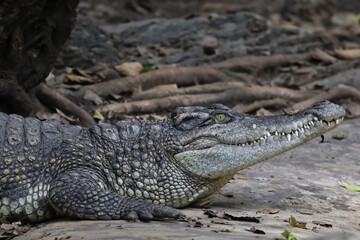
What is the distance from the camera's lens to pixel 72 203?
5324 millimetres

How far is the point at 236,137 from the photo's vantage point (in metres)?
5.84

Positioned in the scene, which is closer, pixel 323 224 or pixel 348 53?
pixel 323 224

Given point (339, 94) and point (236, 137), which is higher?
point (339, 94)

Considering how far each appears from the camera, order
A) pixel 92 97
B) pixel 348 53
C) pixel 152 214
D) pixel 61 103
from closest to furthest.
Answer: pixel 152 214 → pixel 61 103 → pixel 92 97 → pixel 348 53

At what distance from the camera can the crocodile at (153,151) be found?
18.5 feet

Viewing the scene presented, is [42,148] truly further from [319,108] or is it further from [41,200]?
[319,108]

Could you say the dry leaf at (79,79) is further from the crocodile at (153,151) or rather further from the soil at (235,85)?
the crocodile at (153,151)

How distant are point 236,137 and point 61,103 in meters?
3.30

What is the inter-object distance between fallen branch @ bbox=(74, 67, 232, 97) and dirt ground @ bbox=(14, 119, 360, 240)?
2458mm

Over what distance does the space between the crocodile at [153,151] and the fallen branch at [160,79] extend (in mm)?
3453

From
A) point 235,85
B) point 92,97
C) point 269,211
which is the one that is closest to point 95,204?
point 269,211

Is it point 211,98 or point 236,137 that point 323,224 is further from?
point 211,98

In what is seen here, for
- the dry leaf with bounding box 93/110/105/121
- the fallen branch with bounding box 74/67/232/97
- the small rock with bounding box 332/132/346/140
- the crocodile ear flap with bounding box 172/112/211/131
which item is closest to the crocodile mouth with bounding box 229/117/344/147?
the crocodile ear flap with bounding box 172/112/211/131

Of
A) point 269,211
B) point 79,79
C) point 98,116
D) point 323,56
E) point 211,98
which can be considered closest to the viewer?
point 269,211
